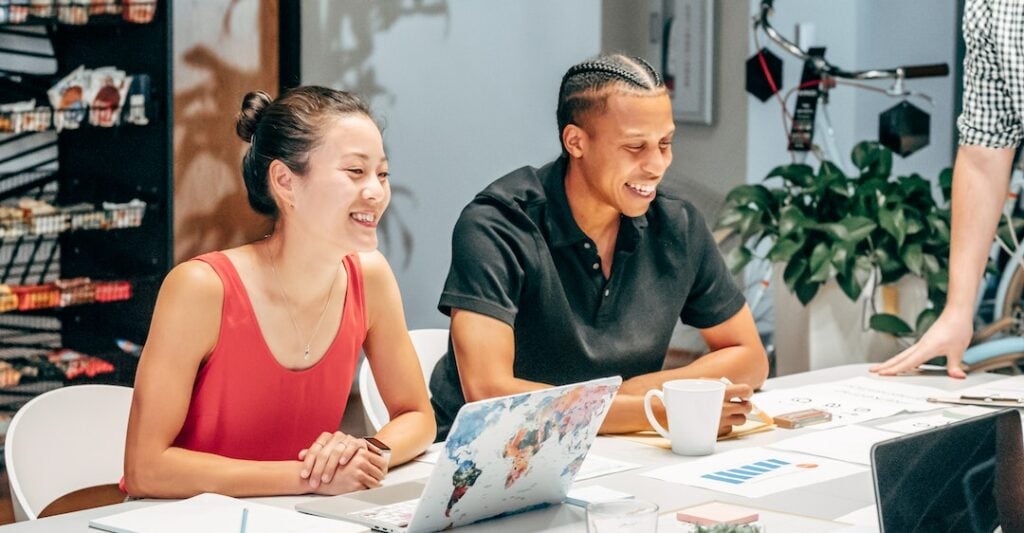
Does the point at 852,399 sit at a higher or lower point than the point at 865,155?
lower

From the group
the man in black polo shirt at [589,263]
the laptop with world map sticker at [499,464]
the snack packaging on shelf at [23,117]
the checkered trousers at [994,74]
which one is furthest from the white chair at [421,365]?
the snack packaging on shelf at [23,117]

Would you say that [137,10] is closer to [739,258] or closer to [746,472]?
[739,258]

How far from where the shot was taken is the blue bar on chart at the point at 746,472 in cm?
169

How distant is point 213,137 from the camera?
3.95 meters

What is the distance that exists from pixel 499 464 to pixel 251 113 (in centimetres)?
79

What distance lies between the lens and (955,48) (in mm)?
5098

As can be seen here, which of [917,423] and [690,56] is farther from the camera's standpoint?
[690,56]

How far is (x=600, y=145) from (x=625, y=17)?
384 centimetres

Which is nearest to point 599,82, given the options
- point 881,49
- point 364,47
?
point 364,47

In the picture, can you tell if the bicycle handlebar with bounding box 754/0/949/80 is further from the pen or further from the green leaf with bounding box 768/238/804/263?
the pen

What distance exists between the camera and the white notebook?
4.72ft

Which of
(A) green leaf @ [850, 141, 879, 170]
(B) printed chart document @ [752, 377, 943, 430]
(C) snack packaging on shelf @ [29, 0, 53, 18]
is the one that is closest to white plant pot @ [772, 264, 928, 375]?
(A) green leaf @ [850, 141, 879, 170]

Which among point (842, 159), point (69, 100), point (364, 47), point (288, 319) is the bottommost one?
point (288, 319)

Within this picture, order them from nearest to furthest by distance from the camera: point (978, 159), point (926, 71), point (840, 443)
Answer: point (840, 443) → point (978, 159) → point (926, 71)
